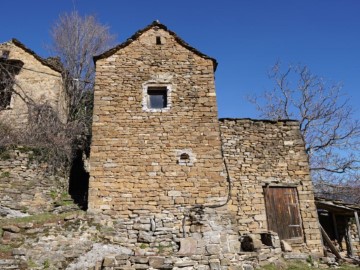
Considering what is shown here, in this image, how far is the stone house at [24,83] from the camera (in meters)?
13.1

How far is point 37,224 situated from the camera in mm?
7949

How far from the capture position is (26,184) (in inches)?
392

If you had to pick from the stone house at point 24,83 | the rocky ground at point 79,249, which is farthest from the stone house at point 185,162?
the stone house at point 24,83

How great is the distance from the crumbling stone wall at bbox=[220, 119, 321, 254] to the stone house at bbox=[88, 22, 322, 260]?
0.10 feet

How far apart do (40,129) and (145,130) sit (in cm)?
447

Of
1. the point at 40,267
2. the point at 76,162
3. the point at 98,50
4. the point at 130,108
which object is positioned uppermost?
the point at 98,50

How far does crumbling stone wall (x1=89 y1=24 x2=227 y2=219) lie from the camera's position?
887cm

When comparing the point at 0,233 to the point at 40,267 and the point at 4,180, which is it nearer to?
the point at 40,267

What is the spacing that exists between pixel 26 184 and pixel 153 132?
4079 mm

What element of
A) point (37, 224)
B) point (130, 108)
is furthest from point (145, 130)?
point (37, 224)

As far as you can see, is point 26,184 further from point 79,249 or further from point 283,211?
point 283,211

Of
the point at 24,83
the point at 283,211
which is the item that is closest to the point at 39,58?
the point at 24,83

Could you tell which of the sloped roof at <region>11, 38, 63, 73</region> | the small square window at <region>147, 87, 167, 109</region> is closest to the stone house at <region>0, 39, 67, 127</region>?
the sloped roof at <region>11, 38, 63, 73</region>

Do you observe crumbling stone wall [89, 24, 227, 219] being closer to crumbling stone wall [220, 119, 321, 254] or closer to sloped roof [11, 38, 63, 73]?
crumbling stone wall [220, 119, 321, 254]
